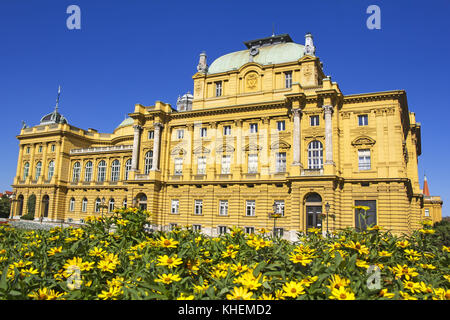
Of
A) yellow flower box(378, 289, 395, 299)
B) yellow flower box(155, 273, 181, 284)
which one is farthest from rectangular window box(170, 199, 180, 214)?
yellow flower box(378, 289, 395, 299)

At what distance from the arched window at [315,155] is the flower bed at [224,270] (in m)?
31.5

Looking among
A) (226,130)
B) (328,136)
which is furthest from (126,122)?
(328,136)

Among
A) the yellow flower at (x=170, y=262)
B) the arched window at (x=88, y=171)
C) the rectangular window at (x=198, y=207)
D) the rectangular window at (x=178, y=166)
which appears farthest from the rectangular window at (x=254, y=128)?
the yellow flower at (x=170, y=262)

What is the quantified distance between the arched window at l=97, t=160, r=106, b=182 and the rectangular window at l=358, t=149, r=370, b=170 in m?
41.7

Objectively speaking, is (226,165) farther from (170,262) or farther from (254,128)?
(170,262)

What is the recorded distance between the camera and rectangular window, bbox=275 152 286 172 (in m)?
39.4

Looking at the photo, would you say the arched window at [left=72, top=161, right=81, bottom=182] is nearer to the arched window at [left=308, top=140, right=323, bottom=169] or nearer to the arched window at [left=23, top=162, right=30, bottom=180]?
the arched window at [left=23, top=162, right=30, bottom=180]

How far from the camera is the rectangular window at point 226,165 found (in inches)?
1657

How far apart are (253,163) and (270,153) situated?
245 cm

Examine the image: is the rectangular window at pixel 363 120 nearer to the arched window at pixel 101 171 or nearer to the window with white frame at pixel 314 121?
the window with white frame at pixel 314 121

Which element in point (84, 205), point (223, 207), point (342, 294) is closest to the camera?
point (342, 294)

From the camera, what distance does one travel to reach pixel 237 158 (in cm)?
4138

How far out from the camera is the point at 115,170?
5634 centimetres

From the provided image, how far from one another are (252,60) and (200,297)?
1756 inches
